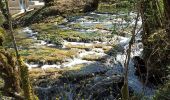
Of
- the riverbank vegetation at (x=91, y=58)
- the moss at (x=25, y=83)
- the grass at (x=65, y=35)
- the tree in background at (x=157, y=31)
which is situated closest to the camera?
the moss at (x=25, y=83)

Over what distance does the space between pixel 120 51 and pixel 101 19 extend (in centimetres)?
550

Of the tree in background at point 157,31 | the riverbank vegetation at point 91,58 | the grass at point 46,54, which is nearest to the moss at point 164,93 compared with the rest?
the riverbank vegetation at point 91,58

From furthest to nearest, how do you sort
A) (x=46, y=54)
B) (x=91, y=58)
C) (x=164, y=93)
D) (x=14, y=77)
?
(x=46, y=54) < (x=91, y=58) < (x=164, y=93) < (x=14, y=77)

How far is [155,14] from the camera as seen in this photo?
11211 mm

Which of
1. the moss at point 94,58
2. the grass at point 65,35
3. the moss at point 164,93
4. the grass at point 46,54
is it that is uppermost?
the moss at point 164,93

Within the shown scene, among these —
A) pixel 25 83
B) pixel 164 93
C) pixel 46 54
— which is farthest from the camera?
pixel 46 54

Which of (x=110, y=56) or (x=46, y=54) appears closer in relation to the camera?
(x=46, y=54)

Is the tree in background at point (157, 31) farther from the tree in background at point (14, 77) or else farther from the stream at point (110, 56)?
the tree in background at point (14, 77)

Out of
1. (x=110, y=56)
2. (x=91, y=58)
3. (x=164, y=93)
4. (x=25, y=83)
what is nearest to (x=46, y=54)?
(x=91, y=58)

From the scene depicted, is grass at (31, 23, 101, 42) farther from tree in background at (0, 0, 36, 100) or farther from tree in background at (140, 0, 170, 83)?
tree in background at (0, 0, 36, 100)

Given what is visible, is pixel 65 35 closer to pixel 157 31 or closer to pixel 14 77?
pixel 157 31

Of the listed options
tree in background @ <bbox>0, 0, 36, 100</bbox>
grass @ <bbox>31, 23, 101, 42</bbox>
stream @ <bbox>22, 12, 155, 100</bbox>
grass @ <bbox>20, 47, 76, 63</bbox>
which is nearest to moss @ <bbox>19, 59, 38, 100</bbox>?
tree in background @ <bbox>0, 0, 36, 100</bbox>

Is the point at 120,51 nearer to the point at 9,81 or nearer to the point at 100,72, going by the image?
the point at 100,72

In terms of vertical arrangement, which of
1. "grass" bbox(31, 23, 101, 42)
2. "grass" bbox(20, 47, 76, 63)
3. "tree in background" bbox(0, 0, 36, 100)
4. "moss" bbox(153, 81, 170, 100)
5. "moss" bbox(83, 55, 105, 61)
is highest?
"tree in background" bbox(0, 0, 36, 100)
